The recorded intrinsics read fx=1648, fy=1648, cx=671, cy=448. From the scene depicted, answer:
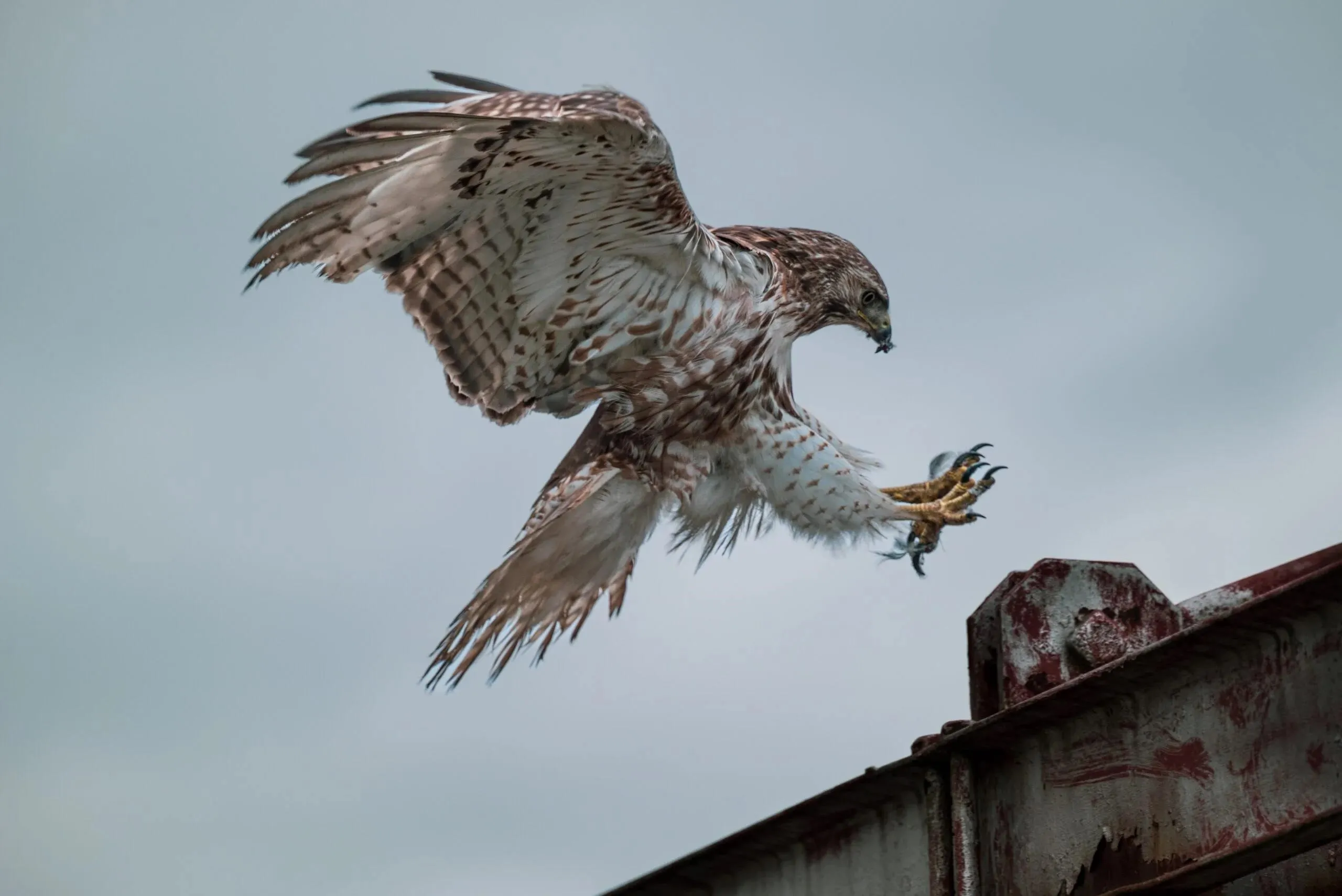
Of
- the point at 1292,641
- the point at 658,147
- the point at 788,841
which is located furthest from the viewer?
the point at 658,147

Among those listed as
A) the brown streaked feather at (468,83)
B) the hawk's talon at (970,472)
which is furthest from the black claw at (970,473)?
the brown streaked feather at (468,83)

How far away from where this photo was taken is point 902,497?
283 inches

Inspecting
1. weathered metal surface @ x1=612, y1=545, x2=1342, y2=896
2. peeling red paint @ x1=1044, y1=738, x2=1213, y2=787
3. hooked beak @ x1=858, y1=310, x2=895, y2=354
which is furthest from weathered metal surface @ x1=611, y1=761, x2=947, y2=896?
hooked beak @ x1=858, y1=310, x2=895, y2=354

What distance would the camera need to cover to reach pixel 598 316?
6383 millimetres

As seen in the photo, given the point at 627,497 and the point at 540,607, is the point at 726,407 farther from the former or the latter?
the point at 540,607

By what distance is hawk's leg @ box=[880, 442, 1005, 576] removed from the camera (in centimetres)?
704

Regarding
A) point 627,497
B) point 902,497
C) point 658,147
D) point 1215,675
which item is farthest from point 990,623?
point 902,497

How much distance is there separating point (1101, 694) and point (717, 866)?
1366mm

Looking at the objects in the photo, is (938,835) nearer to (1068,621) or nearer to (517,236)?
(1068,621)

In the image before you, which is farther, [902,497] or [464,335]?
[902,497]

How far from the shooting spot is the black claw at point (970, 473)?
7145 mm

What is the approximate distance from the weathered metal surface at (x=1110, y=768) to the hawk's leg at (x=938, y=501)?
3.04 meters

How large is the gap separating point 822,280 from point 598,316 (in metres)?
1.12

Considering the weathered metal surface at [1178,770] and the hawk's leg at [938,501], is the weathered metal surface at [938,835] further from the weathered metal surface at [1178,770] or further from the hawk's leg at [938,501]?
the hawk's leg at [938,501]
